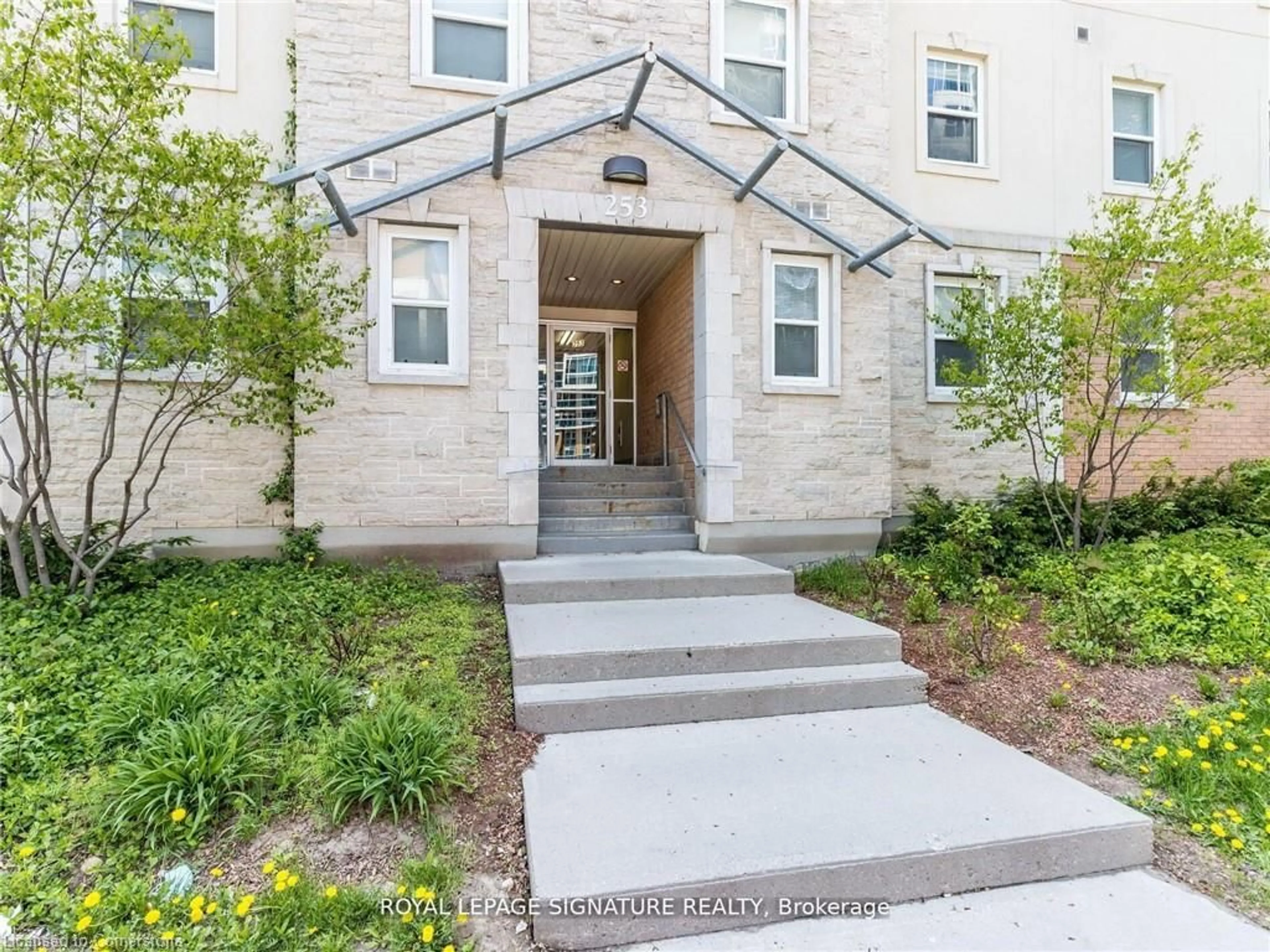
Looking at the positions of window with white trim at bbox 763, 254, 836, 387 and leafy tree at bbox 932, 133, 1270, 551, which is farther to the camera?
window with white trim at bbox 763, 254, 836, 387

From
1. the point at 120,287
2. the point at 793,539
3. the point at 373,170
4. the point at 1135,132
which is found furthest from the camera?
the point at 1135,132

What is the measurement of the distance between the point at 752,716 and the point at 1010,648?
2.16m

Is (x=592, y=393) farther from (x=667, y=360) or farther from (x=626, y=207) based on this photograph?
(x=626, y=207)

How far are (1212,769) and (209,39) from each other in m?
9.18

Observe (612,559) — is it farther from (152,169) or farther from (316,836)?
(152,169)

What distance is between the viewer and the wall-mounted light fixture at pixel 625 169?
6.05 metres

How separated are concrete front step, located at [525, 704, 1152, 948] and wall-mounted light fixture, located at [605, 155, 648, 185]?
501cm

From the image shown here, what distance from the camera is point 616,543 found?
644 centimetres

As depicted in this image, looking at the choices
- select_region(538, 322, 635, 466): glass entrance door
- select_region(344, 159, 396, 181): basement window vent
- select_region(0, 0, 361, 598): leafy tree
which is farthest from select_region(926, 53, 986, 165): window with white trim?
select_region(0, 0, 361, 598): leafy tree

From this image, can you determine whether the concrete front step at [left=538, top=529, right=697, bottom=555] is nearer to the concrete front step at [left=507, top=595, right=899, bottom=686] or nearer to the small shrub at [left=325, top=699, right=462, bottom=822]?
the concrete front step at [left=507, top=595, right=899, bottom=686]

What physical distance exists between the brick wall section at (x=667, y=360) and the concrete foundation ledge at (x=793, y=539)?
86 cm

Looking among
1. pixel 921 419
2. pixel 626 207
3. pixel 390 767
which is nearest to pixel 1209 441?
pixel 921 419

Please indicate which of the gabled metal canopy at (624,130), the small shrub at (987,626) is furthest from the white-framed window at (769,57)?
the small shrub at (987,626)

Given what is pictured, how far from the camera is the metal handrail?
7.25 meters
